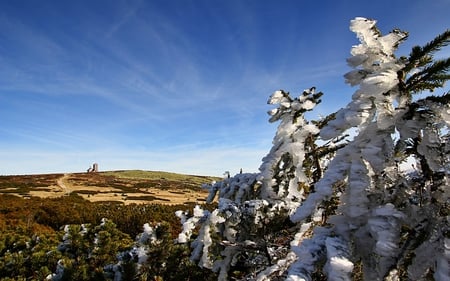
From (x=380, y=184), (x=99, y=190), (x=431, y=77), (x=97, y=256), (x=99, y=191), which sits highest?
(x=431, y=77)

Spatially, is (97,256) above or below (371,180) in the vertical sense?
below

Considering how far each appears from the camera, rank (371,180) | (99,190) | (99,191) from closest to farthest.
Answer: (371,180)
(99,191)
(99,190)

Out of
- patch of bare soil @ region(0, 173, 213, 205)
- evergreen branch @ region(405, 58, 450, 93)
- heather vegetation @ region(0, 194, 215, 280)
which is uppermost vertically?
evergreen branch @ region(405, 58, 450, 93)

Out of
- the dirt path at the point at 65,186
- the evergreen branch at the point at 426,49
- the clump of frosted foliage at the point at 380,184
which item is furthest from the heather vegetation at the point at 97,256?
the dirt path at the point at 65,186

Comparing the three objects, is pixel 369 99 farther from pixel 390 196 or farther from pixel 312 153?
pixel 312 153

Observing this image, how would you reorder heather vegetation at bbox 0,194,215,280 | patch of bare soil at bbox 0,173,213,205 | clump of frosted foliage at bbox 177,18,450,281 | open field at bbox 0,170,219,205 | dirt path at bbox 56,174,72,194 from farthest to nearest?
dirt path at bbox 56,174,72,194 → open field at bbox 0,170,219,205 → patch of bare soil at bbox 0,173,213,205 → heather vegetation at bbox 0,194,215,280 → clump of frosted foliage at bbox 177,18,450,281

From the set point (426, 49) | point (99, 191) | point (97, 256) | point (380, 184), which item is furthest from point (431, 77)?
point (99, 191)

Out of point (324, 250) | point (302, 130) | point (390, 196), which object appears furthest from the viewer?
point (302, 130)

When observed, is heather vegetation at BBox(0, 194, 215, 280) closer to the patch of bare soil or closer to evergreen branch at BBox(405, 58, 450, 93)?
evergreen branch at BBox(405, 58, 450, 93)

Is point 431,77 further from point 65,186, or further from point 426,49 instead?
point 65,186

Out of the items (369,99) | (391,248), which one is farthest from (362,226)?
(369,99)

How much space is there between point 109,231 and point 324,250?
25.9 ft

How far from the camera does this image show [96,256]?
Result: 302 inches

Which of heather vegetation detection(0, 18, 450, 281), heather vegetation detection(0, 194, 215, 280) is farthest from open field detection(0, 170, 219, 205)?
heather vegetation detection(0, 18, 450, 281)
